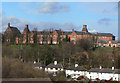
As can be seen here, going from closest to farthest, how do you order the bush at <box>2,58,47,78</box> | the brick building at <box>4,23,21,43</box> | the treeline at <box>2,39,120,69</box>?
the bush at <box>2,58,47,78</box> < the brick building at <box>4,23,21,43</box> < the treeline at <box>2,39,120,69</box>

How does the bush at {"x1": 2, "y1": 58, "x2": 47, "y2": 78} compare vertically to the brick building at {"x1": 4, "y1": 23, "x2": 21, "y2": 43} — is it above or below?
below

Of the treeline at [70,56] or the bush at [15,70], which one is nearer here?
the bush at [15,70]

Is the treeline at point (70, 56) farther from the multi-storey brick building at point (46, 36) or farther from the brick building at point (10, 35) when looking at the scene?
the multi-storey brick building at point (46, 36)

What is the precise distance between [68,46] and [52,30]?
14.1 meters

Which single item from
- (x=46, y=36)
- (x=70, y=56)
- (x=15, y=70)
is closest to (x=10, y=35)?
(x=46, y=36)

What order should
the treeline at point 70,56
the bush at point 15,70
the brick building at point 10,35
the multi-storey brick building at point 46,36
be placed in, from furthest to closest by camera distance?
the multi-storey brick building at point 46,36
the treeline at point 70,56
the brick building at point 10,35
the bush at point 15,70

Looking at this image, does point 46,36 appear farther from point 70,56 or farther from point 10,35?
point 70,56

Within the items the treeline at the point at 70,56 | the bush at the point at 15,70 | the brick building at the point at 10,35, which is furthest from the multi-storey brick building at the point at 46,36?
the bush at the point at 15,70

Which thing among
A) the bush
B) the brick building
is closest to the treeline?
the brick building

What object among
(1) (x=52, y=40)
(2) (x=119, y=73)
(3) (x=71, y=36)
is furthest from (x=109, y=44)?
(2) (x=119, y=73)

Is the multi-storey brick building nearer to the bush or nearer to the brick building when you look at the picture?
the brick building

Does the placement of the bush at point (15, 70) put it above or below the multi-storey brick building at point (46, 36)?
below

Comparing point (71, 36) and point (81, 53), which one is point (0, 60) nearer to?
point (81, 53)

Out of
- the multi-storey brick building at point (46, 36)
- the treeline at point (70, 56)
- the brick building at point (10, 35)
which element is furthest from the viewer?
the multi-storey brick building at point (46, 36)
